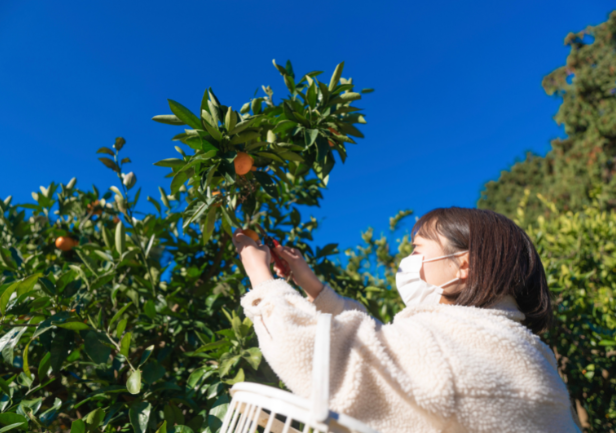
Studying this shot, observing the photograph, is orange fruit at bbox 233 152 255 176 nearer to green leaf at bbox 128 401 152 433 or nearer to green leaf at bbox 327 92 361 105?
green leaf at bbox 327 92 361 105

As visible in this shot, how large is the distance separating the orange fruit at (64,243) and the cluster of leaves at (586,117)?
10.3 meters

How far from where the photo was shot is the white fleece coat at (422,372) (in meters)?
0.63

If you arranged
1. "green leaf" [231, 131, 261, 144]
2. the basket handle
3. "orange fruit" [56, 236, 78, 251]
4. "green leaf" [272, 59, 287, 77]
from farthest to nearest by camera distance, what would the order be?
"orange fruit" [56, 236, 78, 251] → "green leaf" [272, 59, 287, 77] → "green leaf" [231, 131, 261, 144] → the basket handle

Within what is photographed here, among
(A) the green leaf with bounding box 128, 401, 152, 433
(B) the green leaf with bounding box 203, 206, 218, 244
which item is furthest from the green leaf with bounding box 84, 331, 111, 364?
(B) the green leaf with bounding box 203, 206, 218, 244

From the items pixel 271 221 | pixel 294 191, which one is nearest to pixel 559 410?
pixel 294 191

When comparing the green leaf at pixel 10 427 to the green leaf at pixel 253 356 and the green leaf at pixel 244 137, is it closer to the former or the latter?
the green leaf at pixel 253 356

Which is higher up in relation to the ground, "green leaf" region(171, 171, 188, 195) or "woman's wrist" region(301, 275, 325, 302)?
"green leaf" region(171, 171, 188, 195)

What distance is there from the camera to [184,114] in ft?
3.43

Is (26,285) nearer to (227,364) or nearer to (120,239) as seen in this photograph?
(120,239)

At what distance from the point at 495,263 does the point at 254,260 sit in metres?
0.56

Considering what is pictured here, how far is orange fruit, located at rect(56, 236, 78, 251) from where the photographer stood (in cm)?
165

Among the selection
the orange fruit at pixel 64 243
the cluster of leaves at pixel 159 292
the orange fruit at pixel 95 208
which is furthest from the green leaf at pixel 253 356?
the orange fruit at pixel 95 208

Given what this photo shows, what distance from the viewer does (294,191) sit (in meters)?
1.88

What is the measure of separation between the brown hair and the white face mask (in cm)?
4
